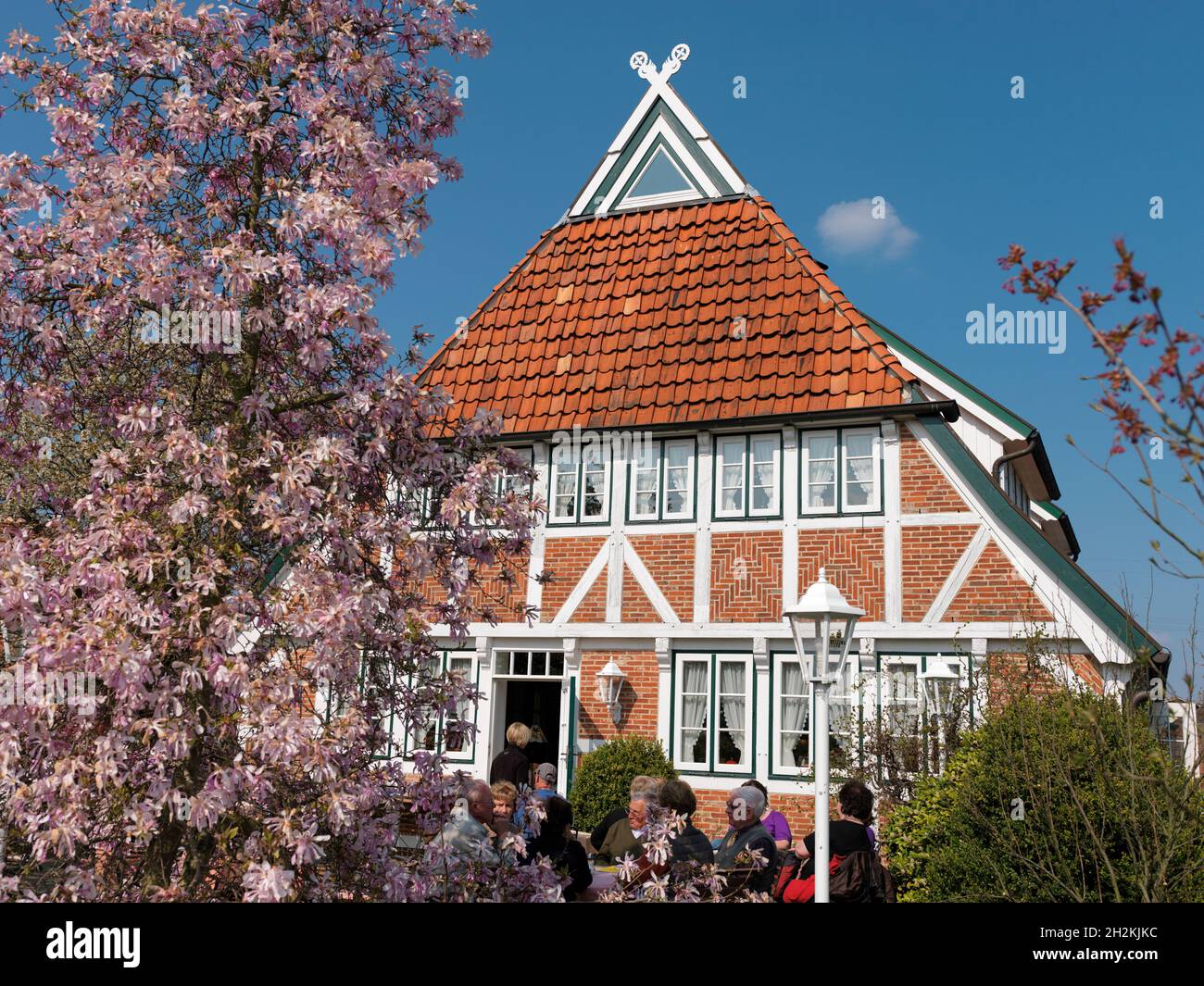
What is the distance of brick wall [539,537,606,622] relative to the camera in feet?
47.1

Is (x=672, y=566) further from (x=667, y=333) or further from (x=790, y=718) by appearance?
(x=667, y=333)

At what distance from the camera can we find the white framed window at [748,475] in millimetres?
13477

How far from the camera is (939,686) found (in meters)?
11.9

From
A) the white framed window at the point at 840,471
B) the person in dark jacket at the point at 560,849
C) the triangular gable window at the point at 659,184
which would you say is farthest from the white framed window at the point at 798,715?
the triangular gable window at the point at 659,184

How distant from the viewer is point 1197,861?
5.83 metres

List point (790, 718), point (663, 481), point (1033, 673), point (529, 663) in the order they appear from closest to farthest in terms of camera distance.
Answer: point (1033, 673), point (790, 718), point (663, 481), point (529, 663)

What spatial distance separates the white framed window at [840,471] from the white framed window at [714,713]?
7.15ft

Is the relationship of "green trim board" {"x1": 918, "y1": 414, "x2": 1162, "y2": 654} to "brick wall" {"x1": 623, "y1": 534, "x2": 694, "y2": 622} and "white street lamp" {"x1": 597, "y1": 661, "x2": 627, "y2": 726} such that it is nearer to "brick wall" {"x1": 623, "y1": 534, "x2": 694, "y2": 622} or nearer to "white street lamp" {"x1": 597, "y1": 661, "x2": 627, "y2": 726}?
"brick wall" {"x1": 623, "y1": 534, "x2": 694, "y2": 622}

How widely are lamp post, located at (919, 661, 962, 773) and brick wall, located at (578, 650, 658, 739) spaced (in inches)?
135

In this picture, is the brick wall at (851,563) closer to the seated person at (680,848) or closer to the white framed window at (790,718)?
the white framed window at (790,718)

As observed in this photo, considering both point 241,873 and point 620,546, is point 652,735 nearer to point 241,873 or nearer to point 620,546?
point 620,546

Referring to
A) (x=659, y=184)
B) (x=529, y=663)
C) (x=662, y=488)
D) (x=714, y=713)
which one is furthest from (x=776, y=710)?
(x=659, y=184)

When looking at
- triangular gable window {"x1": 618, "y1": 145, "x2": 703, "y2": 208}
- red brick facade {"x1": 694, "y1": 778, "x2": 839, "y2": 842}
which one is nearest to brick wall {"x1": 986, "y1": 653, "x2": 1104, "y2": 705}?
red brick facade {"x1": 694, "y1": 778, "x2": 839, "y2": 842}

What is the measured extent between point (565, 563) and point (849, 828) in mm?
8145
